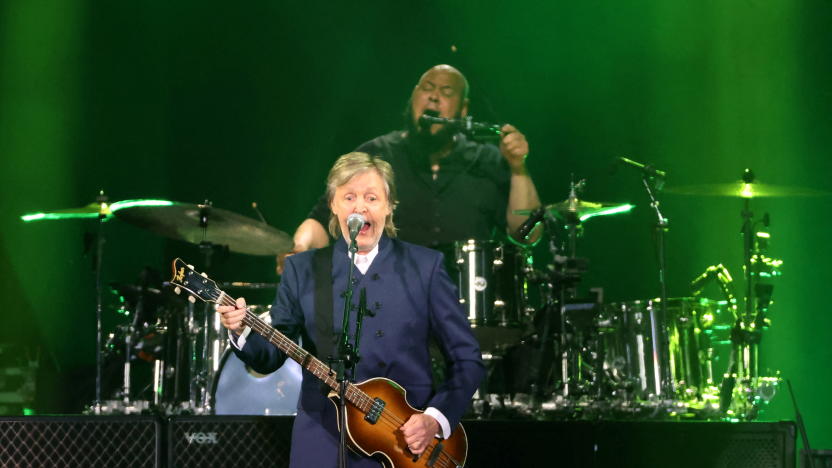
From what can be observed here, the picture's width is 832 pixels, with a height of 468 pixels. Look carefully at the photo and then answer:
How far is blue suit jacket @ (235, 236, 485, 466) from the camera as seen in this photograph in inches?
137

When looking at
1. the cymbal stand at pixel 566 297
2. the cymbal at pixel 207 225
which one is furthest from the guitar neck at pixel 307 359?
the cymbal at pixel 207 225

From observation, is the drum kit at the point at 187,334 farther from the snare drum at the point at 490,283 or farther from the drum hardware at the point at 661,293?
the drum hardware at the point at 661,293

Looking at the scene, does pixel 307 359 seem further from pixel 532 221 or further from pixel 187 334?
pixel 187 334

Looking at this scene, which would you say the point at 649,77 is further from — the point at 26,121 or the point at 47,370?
the point at 47,370

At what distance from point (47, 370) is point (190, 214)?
3.05m

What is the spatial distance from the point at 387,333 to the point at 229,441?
4.68 ft

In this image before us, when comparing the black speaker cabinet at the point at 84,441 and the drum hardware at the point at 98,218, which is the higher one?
the drum hardware at the point at 98,218

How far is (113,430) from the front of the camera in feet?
14.7

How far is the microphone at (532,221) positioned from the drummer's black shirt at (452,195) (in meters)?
0.75

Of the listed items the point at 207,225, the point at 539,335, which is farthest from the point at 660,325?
the point at 207,225

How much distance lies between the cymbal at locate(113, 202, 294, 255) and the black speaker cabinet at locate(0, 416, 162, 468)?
2.07 meters

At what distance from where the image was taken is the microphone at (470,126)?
646 cm

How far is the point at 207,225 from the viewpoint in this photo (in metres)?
6.60

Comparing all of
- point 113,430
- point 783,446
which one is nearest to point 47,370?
point 113,430
